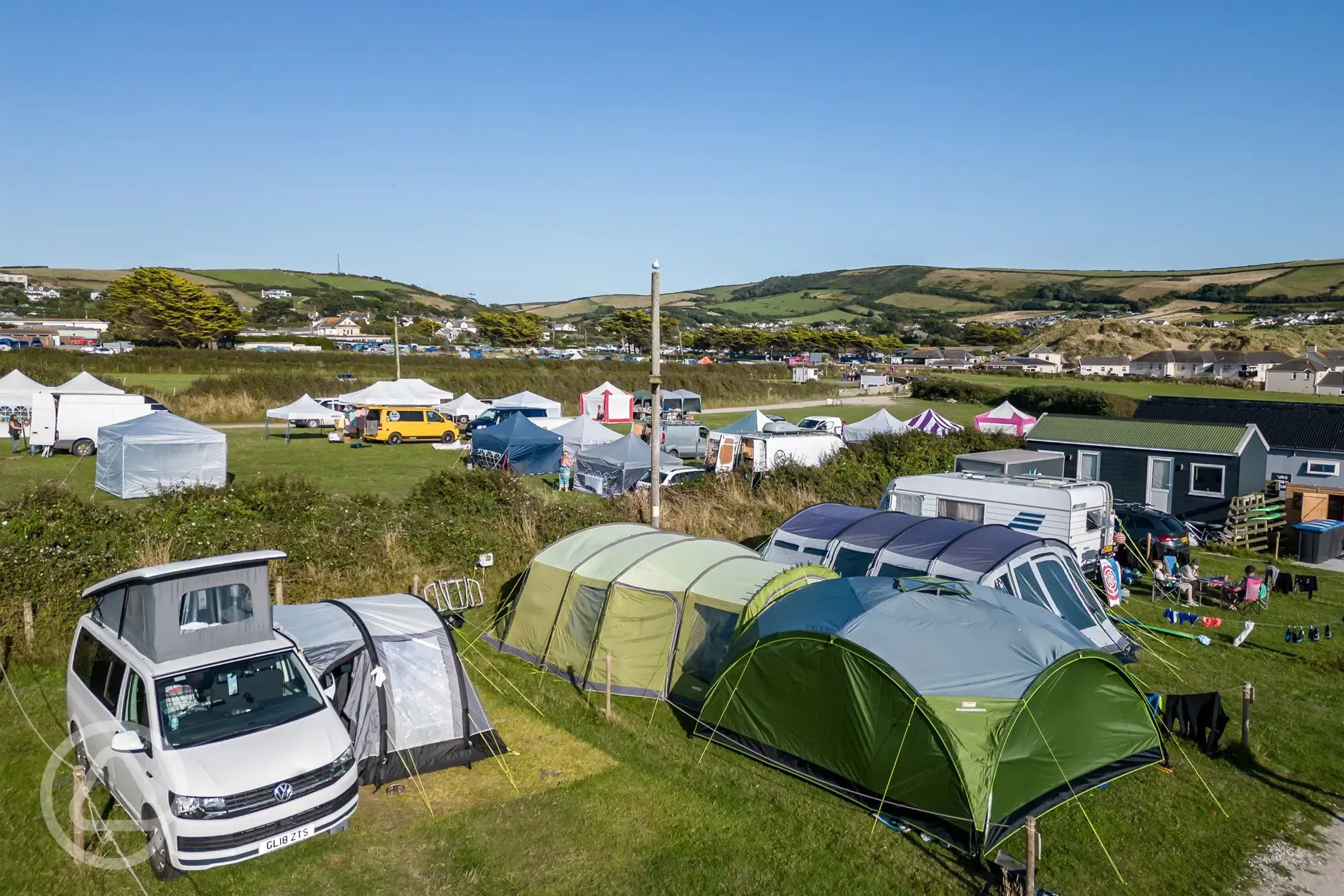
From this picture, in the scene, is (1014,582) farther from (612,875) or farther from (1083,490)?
(612,875)

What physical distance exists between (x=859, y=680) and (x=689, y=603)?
114 inches

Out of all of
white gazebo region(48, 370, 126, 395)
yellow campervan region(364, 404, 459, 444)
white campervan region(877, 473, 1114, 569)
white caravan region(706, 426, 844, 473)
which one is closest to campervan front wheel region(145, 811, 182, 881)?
white campervan region(877, 473, 1114, 569)

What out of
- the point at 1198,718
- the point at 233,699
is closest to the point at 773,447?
the point at 1198,718

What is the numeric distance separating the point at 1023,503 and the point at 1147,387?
217 ft

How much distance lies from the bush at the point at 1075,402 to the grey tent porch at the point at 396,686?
172ft

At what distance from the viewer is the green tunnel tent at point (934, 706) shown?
732 centimetres

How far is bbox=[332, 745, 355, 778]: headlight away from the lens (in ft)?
22.1

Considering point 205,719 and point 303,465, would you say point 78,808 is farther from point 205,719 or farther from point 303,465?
point 303,465

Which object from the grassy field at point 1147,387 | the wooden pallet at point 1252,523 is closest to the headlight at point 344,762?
the wooden pallet at point 1252,523

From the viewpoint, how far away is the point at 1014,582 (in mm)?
11609

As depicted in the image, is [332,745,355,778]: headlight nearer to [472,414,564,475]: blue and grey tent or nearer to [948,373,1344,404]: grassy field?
[472,414,564,475]: blue and grey tent

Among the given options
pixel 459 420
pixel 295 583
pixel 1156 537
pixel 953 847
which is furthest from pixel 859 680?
pixel 459 420

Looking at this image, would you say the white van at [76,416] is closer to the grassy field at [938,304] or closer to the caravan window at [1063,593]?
the caravan window at [1063,593]

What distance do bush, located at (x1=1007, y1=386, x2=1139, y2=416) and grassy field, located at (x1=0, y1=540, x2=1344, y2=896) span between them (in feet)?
163
